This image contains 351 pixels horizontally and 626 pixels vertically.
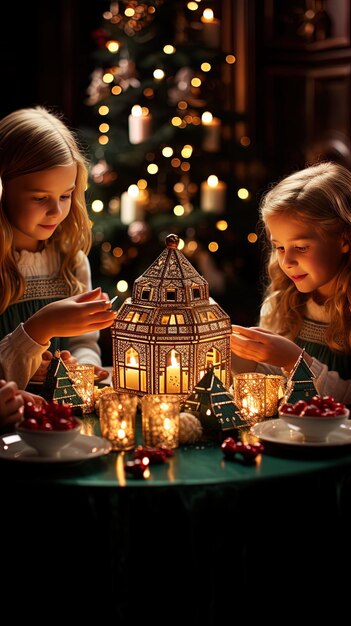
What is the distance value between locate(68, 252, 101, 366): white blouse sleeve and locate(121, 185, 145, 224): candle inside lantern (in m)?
2.29

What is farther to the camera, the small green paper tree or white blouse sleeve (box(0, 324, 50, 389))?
white blouse sleeve (box(0, 324, 50, 389))

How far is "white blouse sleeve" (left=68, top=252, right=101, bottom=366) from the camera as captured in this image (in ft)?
10.2

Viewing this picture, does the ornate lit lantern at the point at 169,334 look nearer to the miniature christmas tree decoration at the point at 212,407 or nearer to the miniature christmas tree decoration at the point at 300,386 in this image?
the miniature christmas tree decoration at the point at 212,407

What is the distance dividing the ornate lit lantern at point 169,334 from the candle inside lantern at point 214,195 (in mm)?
3061

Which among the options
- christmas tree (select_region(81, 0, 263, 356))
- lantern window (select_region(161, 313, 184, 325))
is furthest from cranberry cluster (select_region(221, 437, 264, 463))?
christmas tree (select_region(81, 0, 263, 356))

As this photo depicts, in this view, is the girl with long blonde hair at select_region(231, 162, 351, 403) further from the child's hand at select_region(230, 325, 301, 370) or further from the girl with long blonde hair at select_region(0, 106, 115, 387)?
the girl with long blonde hair at select_region(0, 106, 115, 387)

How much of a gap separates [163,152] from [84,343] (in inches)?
99.3

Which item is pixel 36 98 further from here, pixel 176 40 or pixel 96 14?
pixel 176 40

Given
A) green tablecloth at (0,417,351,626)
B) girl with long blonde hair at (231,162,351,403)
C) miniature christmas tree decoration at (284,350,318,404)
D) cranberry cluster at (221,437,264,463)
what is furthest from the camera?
girl with long blonde hair at (231,162,351,403)

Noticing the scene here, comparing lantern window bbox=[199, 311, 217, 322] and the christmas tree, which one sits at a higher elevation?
the christmas tree

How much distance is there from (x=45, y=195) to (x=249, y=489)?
1.25 m

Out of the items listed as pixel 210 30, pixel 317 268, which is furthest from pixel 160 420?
pixel 210 30

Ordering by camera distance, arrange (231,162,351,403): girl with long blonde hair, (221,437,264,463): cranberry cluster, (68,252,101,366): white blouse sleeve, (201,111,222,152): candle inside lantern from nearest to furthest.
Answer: (221,437,264,463): cranberry cluster → (231,162,351,403): girl with long blonde hair → (68,252,101,366): white blouse sleeve → (201,111,222,152): candle inside lantern

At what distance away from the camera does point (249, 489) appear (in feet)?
6.51
